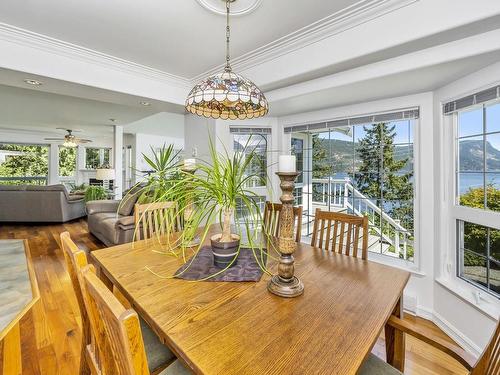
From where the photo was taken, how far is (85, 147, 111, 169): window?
962 centimetres

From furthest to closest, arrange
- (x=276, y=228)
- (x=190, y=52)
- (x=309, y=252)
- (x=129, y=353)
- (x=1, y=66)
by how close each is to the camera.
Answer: (x=190, y=52) < (x=276, y=228) < (x=1, y=66) < (x=309, y=252) < (x=129, y=353)

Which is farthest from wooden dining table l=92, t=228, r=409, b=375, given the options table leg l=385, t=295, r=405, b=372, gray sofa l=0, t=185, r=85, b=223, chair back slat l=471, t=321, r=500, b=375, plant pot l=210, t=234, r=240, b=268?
gray sofa l=0, t=185, r=85, b=223

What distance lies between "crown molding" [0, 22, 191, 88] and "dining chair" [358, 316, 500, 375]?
3025mm

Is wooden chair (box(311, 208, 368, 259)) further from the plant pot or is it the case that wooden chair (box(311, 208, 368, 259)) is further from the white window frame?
the white window frame

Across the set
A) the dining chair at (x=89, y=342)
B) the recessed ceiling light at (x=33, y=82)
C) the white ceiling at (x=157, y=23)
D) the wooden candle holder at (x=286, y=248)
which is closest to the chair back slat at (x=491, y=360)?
the wooden candle holder at (x=286, y=248)

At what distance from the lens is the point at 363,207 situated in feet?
9.23

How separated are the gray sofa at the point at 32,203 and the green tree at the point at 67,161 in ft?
14.3

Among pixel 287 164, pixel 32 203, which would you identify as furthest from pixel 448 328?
pixel 32 203

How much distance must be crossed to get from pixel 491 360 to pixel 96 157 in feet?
37.4

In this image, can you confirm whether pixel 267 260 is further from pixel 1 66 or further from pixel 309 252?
pixel 1 66

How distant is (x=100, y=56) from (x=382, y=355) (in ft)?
11.3

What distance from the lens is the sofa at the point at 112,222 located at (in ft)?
11.2

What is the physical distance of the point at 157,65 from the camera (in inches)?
104

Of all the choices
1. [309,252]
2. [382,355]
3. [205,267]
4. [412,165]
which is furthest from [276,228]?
[412,165]
